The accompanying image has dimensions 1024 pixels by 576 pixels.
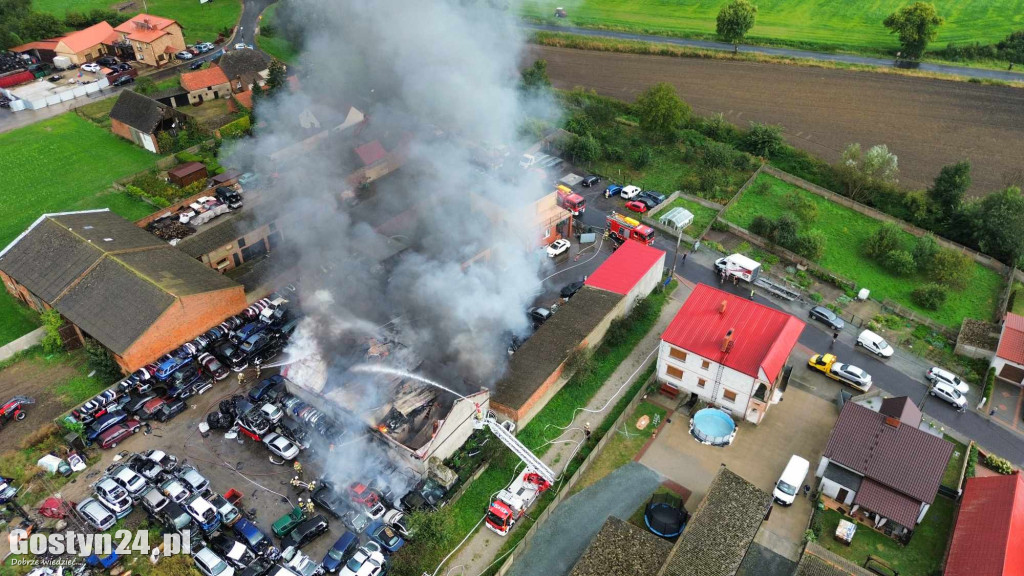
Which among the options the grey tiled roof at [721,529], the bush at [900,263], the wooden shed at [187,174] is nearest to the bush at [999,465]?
the grey tiled roof at [721,529]

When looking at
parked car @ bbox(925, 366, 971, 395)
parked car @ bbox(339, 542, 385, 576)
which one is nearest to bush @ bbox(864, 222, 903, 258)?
parked car @ bbox(925, 366, 971, 395)

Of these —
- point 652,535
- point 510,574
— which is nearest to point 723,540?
point 652,535

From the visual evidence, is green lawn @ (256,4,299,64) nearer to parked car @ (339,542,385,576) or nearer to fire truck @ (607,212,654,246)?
fire truck @ (607,212,654,246)

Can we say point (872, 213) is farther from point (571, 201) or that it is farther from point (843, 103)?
point (571, 201)

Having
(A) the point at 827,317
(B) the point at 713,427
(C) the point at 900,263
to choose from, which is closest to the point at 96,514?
(B) the point at 713,427

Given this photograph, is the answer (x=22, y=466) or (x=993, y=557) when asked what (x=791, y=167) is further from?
(x=22, y=466)

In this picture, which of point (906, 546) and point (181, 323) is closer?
point (906, 546)
